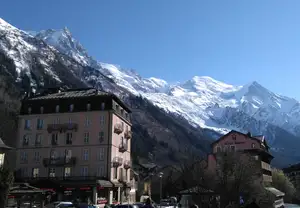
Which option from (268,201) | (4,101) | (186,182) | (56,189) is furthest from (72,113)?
(4,101)

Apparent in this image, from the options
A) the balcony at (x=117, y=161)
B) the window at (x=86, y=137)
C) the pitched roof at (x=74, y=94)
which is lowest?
the balcony at (x=117, y=161)

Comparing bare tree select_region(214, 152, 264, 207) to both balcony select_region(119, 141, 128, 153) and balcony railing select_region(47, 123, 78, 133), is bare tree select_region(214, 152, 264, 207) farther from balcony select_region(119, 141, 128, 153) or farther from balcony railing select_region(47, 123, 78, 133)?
balcony railing select_region(47, 123, 78, 133)

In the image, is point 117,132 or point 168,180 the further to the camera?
point 168,180

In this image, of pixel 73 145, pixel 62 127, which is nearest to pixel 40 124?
pixel 62 127

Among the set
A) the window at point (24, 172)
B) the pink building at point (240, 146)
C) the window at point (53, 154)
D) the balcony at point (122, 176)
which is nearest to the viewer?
the window at point (53, 154)

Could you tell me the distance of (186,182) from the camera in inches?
3482

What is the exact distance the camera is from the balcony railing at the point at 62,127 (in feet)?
249

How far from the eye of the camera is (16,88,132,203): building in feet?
239

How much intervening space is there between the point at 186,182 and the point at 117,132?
2136 cm

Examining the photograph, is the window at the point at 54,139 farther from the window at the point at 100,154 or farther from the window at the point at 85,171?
the window at the point at 100,154

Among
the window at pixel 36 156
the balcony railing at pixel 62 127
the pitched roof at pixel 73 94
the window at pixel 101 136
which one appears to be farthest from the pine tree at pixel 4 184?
the pitched roof at pixel 73 94

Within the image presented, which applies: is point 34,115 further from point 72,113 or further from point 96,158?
point 96,158

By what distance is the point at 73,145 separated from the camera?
249 ft

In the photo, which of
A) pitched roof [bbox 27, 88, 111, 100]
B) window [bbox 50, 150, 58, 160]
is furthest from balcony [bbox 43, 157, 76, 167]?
pitched roof [bbox 27, 88, 111, 100]
